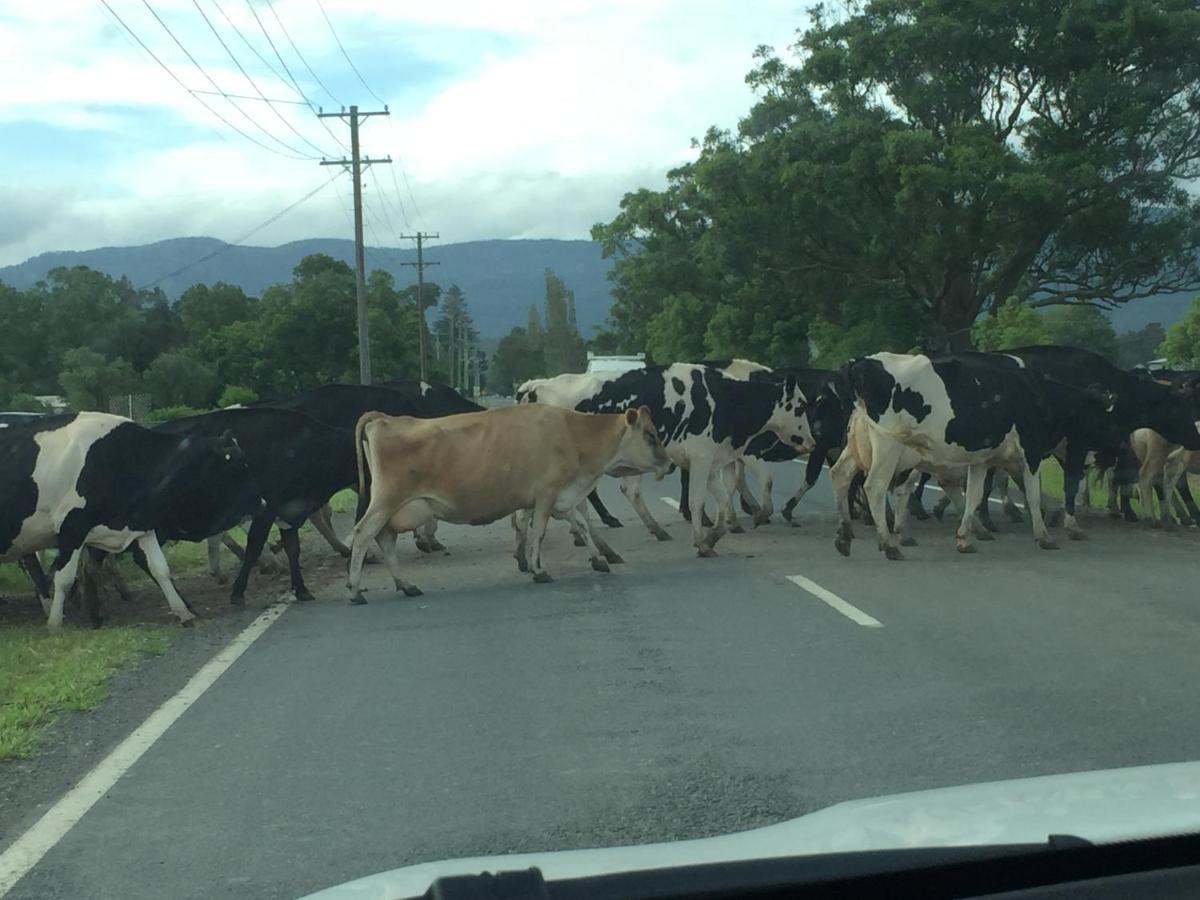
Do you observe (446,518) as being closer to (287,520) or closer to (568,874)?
(287,520)

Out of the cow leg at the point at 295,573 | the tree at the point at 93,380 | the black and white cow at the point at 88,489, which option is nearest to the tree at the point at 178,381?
the tree at the point at 93,380

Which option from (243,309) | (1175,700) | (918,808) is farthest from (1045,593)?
(243,309)

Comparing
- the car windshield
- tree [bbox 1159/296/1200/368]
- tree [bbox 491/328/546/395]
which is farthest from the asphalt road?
tree [bbox 491/328/546/395]

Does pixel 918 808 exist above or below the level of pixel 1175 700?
above

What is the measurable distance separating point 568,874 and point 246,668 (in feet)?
22.0

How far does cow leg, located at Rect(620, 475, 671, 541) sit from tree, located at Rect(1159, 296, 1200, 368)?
34.9 metres

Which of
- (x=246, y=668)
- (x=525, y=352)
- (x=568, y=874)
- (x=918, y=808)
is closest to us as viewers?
(x=568, y=874)

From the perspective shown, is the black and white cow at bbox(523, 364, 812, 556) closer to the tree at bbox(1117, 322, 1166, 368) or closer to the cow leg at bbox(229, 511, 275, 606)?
the cow leg at bbox(229, 511, 275, 606)

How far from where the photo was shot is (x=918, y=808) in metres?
3.33

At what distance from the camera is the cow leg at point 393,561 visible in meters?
12.2

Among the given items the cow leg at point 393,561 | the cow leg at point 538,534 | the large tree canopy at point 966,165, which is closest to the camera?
the cow leg at point 393,561

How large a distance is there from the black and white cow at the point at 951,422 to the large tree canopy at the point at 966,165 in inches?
783

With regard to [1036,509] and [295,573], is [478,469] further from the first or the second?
[1036,509]

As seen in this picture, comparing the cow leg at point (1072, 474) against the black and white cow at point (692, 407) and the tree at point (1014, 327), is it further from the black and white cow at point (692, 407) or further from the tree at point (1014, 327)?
the tree at point (1014, 327)
